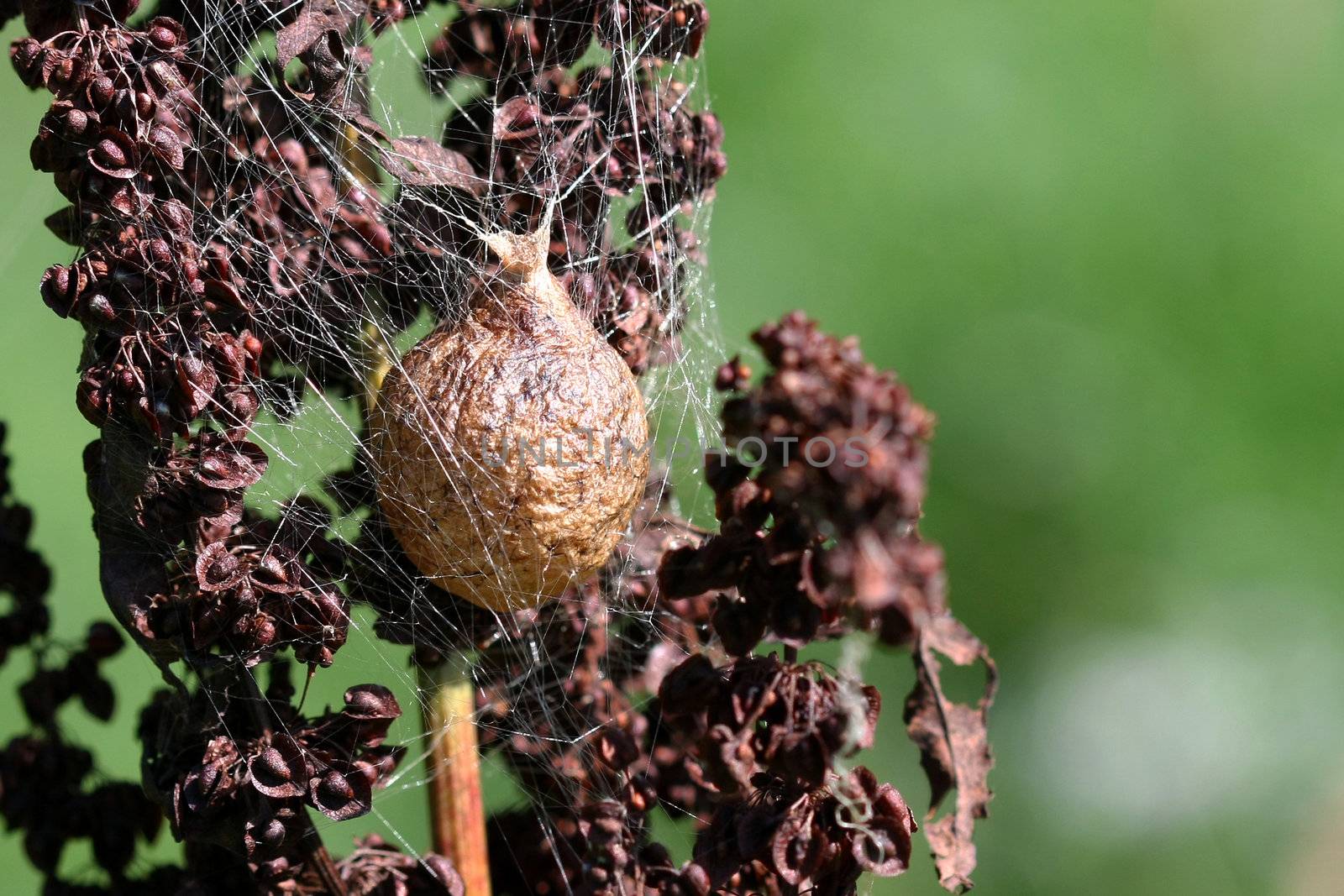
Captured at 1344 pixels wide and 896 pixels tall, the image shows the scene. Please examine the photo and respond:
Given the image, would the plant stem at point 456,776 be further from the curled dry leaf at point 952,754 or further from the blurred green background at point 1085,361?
the blurred green background at point 1085,361

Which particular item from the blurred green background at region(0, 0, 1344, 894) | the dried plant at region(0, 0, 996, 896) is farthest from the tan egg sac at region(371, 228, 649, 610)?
the blurred green background at region(0, 0, 1344, 894)

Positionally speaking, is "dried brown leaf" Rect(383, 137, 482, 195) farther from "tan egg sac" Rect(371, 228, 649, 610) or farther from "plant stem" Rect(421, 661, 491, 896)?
"plant stem" Rect(421, 661, 491, 896)

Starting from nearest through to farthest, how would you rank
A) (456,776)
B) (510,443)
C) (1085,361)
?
1. (510,443)
2. (456,776)
3. (1085,361)

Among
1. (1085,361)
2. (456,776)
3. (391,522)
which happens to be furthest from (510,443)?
(1085,361)

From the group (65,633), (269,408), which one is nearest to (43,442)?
(65,633)

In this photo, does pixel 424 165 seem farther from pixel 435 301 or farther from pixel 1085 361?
pixel 1085 361

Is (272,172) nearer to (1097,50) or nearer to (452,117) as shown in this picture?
(452,117)
